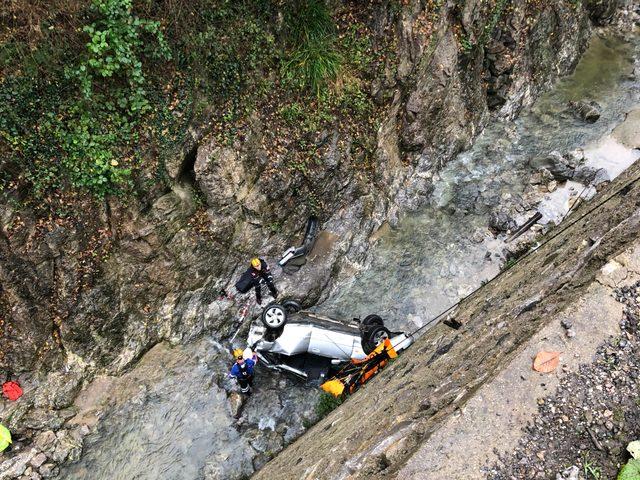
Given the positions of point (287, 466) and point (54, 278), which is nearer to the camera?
point (287, 466)

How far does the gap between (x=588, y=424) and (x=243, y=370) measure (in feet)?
22.3

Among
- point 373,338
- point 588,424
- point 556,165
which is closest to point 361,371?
point 373,338

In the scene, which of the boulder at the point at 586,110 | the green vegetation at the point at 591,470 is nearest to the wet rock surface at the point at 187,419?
the green vegetation at the point at 591,470

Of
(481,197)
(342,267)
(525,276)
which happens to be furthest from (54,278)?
(481,197)

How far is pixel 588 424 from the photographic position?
483cm

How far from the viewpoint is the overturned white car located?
9.95m

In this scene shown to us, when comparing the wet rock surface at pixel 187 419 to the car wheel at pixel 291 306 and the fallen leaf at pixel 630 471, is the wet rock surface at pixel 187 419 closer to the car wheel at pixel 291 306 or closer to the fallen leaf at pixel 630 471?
the car wheel at pixel 291 306

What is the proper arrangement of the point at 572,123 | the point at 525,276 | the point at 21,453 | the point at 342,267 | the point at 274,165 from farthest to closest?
the point at 572,123
the point at 342,267
the point at 274,165
the point at 21,453
the point at 525,276

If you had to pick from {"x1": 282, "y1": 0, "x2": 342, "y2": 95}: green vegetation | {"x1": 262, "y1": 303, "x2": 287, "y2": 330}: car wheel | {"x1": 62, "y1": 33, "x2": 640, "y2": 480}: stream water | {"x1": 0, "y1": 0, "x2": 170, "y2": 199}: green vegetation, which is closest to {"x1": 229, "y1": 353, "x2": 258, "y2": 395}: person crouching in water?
{"x1": 62, "y1": 33, "x2": 640, "y2": 480}: stream water

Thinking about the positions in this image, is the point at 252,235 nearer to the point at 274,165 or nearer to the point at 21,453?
the point at 274,165

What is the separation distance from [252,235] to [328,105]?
3.95 meters

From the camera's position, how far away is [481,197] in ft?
45.2

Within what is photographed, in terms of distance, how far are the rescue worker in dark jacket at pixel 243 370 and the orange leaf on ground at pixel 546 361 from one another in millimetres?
6190

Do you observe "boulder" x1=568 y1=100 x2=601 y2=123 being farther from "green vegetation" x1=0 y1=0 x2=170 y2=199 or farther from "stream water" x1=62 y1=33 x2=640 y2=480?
"green vegetation" x1=0 y1=0 x2=170 y2=199
